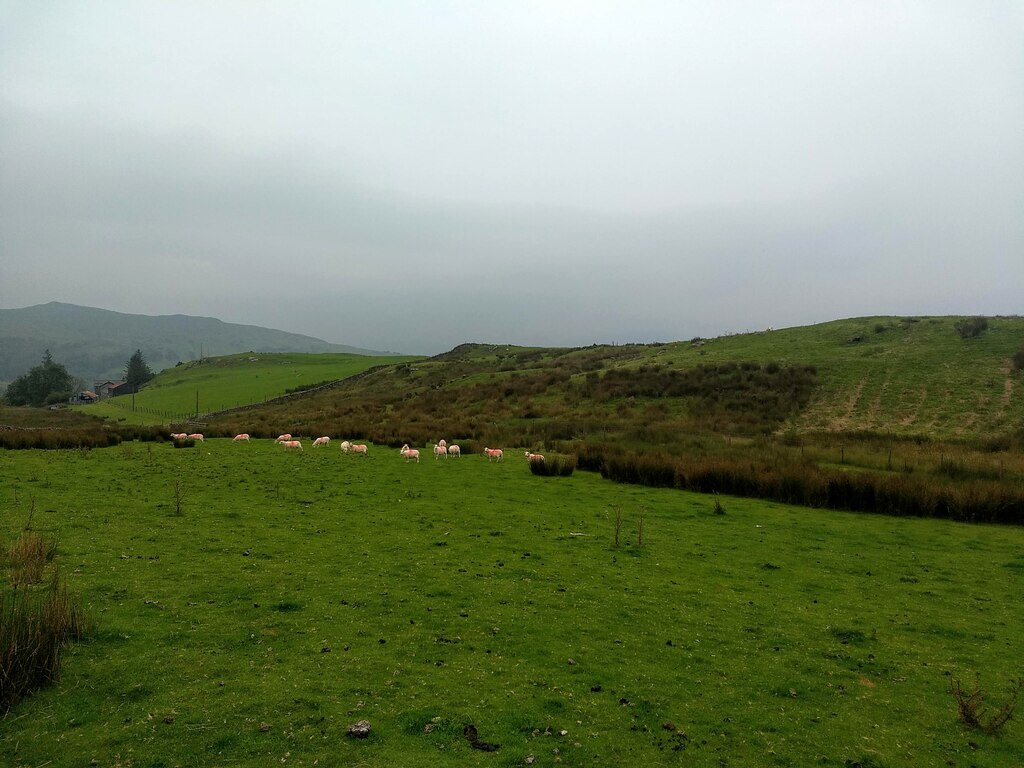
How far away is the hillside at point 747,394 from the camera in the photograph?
29.8 meters

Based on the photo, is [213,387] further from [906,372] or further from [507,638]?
[507,638]

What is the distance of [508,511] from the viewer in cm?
1383

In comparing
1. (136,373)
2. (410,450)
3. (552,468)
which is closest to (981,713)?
(552,468)

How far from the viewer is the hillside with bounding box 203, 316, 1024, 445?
29797mm

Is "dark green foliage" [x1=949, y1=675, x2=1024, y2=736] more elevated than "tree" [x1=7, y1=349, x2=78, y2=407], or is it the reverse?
"tree" [x1=7, y1=349, x2=78, y2=407]

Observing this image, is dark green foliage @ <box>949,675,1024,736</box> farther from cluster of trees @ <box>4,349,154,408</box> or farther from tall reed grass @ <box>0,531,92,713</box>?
cluster of trees @ <box>4,349,154,408</box>

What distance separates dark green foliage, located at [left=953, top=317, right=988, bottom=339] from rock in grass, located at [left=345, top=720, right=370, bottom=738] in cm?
5012

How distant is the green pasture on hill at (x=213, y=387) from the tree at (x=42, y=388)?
13.0 meters

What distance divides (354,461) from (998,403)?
3348 cm

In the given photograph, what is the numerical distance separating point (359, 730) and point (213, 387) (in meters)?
96.3

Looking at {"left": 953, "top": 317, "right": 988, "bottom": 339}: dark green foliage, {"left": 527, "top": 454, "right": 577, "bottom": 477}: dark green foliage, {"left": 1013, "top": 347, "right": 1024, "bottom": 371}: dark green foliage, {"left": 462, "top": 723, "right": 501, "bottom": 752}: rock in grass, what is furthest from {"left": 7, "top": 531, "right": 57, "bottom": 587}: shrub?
{"left": 953, "top": 317, "right": 988, "bottom": 339}: dark green foliage

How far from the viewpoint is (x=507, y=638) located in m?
6.63

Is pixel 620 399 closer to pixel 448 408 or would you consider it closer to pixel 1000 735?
pixel 448 408

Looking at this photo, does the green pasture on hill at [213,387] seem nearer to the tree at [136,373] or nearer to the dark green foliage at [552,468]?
the tree at [136,373]
